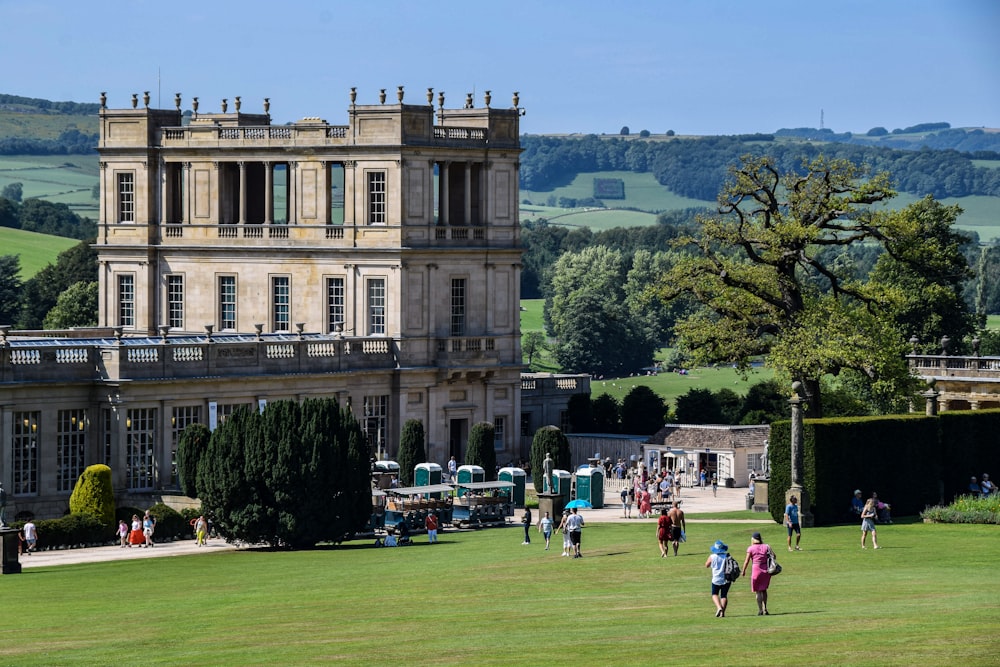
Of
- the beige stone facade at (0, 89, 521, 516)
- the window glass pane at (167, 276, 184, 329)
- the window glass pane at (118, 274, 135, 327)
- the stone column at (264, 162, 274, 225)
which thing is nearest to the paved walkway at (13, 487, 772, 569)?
the beige stone facade at (0, 89, 521, 516)

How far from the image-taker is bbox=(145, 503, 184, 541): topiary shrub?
235 feet

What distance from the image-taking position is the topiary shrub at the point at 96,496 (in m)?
72.8

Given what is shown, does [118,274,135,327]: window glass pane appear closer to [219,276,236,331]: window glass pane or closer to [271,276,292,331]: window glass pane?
[219,276,236,331]: window glass pane

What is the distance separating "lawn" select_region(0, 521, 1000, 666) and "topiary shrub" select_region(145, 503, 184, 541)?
25.5 feet

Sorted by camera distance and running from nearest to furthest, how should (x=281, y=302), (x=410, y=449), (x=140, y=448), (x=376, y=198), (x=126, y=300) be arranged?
(x=140, y=448)
(x=410, y=449)
(x=376, y=198)
(x=281, y=302)
(x=126, y=300)

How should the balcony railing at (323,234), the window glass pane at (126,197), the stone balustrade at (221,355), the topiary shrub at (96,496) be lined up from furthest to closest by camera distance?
the window glass pane at (126,197), the balcony railing at (323,234), the stone balustrade at (221,355), the topiary shrub at (96,496)

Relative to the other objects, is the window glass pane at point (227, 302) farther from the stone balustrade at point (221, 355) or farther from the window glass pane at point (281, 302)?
the stone balustrade at point (221, 355)

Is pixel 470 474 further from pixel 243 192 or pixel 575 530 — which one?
pixel 575 530

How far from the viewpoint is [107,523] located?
72500 millimetres

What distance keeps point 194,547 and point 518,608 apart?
2499 centimetres

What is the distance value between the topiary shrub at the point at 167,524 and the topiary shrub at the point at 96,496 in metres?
1.63

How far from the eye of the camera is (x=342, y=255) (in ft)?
316

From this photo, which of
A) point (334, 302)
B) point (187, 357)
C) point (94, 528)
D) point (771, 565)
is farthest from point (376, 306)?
point (771, 565)

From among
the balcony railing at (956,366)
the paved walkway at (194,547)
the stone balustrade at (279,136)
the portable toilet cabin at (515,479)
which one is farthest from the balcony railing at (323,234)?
the balcony railing at (956,366)
